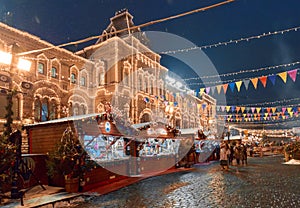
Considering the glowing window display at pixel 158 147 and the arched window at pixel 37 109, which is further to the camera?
the arched window at pixel 37 109

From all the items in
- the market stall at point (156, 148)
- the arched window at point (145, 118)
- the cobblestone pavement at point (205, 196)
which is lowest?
the cobblestone pavement at point (205, 196)

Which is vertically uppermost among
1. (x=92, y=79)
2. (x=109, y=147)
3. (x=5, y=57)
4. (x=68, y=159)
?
(x=92, y=79)

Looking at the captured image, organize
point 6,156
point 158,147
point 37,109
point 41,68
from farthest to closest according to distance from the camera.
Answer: point 41,68, point 37,109, point 158,147, point 6,156

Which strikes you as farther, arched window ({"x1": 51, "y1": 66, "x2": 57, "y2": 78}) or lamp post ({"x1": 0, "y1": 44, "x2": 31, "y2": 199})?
arched window ({"x1": 51, "y1": 66, "x2": 57, "y2": 78})

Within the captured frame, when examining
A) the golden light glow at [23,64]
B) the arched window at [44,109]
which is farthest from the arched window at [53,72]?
the golden light glow at [23,64]

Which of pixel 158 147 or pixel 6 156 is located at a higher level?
pixel 6 156

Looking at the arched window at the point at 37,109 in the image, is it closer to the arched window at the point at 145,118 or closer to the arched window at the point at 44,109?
the arched window at the point at 44,109

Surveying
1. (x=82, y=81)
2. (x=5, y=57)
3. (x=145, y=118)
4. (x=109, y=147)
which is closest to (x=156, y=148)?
(x=109, y=147)

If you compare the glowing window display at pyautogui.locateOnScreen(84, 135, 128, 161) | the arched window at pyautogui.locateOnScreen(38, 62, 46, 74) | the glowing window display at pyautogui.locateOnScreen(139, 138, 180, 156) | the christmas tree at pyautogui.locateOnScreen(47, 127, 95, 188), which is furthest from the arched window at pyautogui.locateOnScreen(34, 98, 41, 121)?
the christmas tree at pyautogui.locateOnScreen(47, 127, 95, 188)

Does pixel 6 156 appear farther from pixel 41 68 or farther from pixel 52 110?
pixel 41 68

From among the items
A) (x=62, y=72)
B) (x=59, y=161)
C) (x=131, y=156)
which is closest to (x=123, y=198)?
(x=59, y=161)

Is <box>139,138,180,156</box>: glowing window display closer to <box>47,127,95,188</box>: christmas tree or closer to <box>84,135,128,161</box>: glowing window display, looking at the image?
<box>84,135,128,161</box>: glowing window display

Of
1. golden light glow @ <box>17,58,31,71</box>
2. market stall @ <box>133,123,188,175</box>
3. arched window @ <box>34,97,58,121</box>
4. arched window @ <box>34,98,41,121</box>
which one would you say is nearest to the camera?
golden light glow @ <box>17,58,31,71</box>

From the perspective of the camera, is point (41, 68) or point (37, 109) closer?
point (37, 109)
